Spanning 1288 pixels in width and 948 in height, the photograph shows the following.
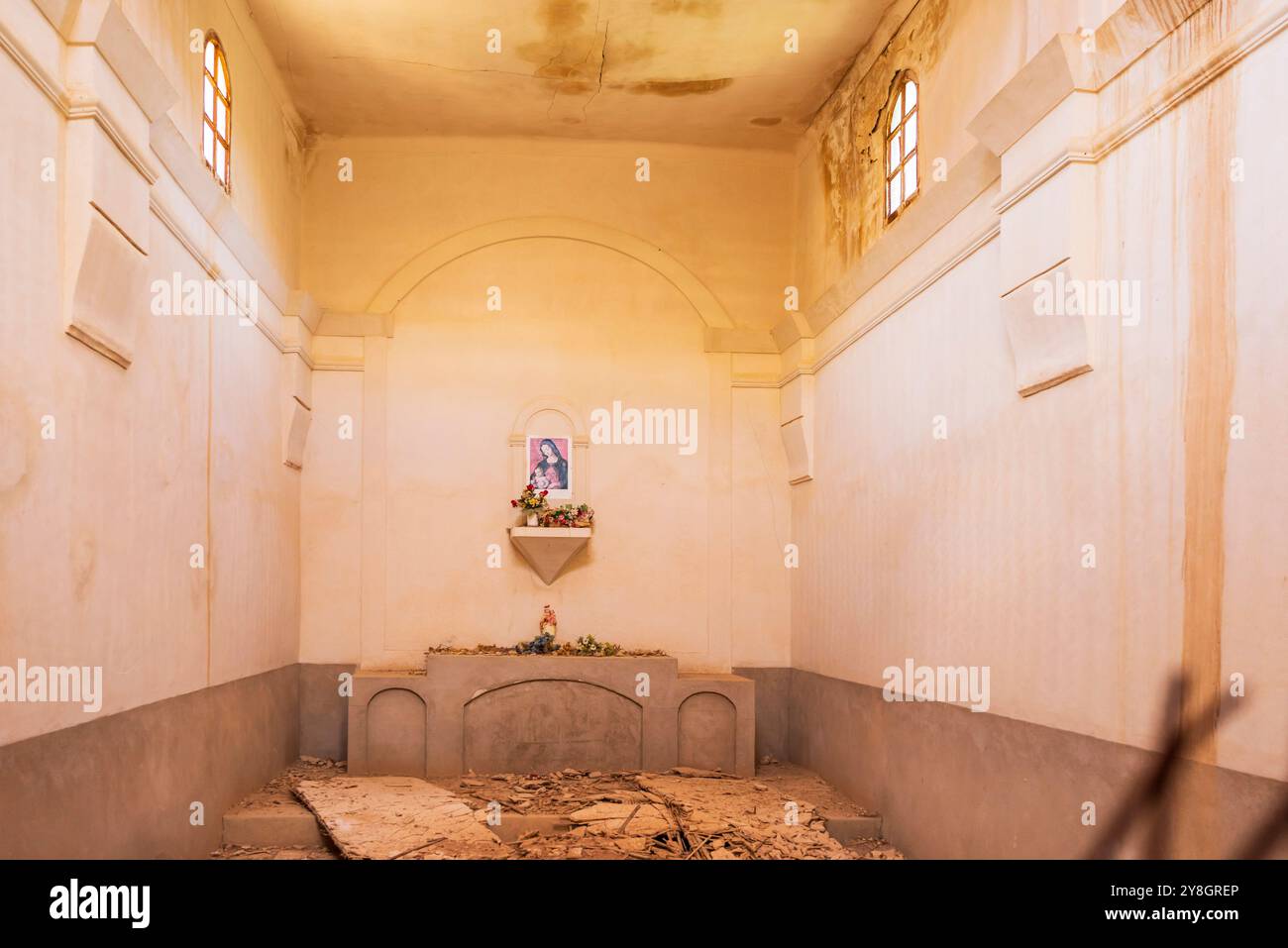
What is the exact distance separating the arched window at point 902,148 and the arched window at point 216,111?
5.00 metres

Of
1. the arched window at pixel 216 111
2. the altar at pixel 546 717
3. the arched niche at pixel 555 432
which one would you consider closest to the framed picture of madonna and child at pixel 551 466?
the arched niche at pixel 555 432

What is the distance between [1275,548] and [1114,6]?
8.91ft

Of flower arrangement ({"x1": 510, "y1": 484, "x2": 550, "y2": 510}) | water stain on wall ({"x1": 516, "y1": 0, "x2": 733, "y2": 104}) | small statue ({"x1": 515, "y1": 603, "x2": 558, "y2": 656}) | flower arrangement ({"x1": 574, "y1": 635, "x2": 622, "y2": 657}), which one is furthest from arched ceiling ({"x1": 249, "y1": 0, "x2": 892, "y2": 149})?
flower arrangement ({"x1": 574, "y1": 635, "x2": 622, "y2": 657})

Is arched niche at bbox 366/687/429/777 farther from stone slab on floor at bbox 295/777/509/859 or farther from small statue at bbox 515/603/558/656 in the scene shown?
small statue at bbox 515/603/558/656

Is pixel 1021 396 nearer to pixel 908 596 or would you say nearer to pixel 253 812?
pixel 908 596

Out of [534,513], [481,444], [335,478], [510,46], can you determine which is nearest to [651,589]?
[534,513]

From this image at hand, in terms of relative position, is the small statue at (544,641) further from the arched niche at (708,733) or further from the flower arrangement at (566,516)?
the arched niche at (708,733)

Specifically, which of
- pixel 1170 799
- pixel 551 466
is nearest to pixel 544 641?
pixel 551 466

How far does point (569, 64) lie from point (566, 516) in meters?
4.15

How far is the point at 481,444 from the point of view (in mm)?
10648

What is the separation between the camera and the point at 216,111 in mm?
7664

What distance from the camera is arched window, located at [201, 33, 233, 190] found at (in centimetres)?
735

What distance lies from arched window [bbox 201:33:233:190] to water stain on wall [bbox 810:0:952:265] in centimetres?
503

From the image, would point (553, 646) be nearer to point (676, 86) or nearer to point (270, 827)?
point (270, 827)
